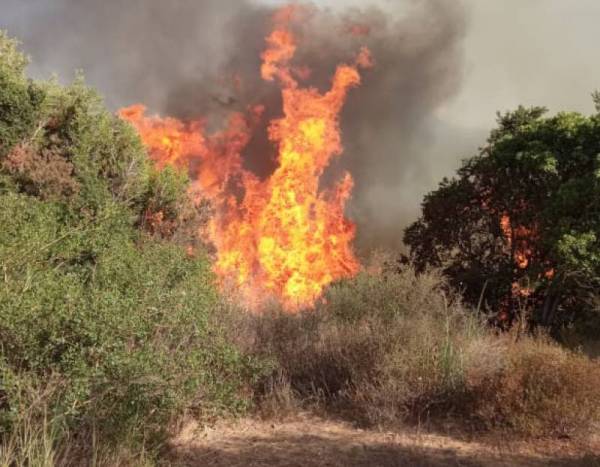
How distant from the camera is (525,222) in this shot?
699 inches

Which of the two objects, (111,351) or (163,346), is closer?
(111,351)

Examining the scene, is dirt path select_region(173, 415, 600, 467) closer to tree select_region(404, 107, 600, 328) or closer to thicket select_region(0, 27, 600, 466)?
thicket select_region(0, 27, 600, 466)

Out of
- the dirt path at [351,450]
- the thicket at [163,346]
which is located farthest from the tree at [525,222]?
the dirt path at [351,450]

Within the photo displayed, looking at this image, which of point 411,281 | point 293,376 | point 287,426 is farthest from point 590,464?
point 411,281

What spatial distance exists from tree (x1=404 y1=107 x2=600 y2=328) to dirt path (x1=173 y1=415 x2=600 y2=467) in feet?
27.8

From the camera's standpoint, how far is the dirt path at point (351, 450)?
7.25 meters

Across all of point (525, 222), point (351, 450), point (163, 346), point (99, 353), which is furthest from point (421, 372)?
point (525, 222)

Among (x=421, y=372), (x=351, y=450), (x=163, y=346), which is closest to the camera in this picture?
(x=163, y=346)

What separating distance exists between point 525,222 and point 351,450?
41.5ft

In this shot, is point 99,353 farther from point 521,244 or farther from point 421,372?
point 521,244

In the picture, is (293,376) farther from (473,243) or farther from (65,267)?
(473,243)

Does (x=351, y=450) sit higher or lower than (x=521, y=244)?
lower

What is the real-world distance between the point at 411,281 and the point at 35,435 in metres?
10.0

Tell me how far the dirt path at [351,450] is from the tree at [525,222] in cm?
849
